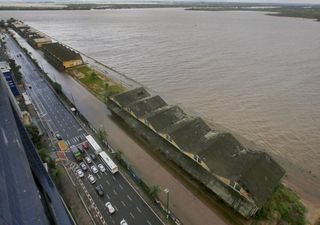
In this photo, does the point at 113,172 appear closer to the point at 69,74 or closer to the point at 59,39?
the point at 69,74

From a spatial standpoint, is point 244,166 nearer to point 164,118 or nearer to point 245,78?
point 164,118

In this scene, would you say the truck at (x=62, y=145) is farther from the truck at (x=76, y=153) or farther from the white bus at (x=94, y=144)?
the white bus at (x=94, y=144)

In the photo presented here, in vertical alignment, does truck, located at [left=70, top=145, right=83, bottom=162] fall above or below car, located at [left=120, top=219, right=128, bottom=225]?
above

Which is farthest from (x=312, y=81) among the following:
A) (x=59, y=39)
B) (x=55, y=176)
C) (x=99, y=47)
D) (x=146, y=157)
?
(x=59, y=39)

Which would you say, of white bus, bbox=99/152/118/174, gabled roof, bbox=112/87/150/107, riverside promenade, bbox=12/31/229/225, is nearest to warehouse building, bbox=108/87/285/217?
gabled roof, bbox=112/87/150/107

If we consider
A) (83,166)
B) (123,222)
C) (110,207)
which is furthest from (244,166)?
(83,166)

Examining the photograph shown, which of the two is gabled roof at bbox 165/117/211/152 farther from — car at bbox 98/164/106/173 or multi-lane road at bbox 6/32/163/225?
car at bbox 98/164/106/173
